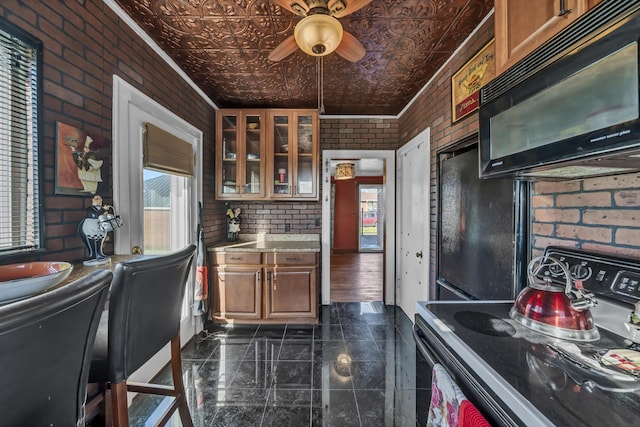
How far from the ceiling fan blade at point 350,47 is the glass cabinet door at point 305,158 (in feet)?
4.78

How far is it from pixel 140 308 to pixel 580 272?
1.73 m

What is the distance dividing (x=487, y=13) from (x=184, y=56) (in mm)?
2218

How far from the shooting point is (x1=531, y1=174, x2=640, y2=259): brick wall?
3.00 ft

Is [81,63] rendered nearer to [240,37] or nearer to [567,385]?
[240,37]

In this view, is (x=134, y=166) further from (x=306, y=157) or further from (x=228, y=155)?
(x=306, y=157)

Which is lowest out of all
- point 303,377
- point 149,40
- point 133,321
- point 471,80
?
point 303,377

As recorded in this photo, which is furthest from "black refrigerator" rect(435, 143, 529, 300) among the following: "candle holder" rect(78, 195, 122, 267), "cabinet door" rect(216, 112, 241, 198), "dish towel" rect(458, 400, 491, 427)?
"cabinet door" rect(216, 112, 241, 198)

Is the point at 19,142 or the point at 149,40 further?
the point at 149,40

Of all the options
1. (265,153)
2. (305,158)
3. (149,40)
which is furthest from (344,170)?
(149,40)

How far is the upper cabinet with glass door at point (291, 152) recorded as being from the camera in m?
3.00

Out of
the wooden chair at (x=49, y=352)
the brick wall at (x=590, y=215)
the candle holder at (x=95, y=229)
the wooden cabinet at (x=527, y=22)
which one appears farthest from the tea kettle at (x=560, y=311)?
the candle holder at (x=95, y=229)

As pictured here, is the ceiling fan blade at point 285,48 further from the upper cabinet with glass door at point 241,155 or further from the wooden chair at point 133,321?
the upper cabinet with glass door at point 241,155

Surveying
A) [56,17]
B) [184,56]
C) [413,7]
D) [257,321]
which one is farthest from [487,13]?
[257,321]

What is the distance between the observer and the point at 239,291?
2.74m
